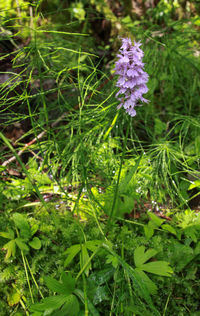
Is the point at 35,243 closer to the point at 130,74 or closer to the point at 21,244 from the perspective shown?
the point at 21,244

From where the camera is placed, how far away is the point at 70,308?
101 centimetres

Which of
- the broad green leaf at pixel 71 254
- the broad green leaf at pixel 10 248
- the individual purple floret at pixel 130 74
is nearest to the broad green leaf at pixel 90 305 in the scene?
the broad green leaf at pixel 71 254

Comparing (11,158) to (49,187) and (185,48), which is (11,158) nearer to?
(49,187)

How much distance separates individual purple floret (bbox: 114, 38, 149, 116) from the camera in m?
1.02

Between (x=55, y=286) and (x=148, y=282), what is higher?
(x=55, y=286)

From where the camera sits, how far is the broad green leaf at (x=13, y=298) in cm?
120

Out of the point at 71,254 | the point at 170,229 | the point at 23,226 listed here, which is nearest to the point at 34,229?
the point at 23,226

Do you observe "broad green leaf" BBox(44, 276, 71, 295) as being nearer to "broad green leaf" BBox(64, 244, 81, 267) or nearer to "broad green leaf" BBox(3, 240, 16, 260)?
"broad green leaf" BBox(64, 244, 81, 267)

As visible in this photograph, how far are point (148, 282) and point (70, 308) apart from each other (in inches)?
14.3

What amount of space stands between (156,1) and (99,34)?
83cm

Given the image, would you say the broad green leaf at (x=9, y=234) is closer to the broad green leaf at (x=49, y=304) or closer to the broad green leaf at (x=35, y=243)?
the broad green leaf at (x=35, y=243)

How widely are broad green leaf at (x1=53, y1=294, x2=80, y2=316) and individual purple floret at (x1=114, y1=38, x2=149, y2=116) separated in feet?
2.62

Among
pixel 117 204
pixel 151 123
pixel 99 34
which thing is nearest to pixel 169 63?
pixel 151 123

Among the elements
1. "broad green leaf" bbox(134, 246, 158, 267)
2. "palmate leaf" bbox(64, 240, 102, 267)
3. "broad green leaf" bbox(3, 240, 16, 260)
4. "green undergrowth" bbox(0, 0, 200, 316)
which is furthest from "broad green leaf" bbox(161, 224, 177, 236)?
"broad green leaf" bbox(3, 240, 16, 260)
